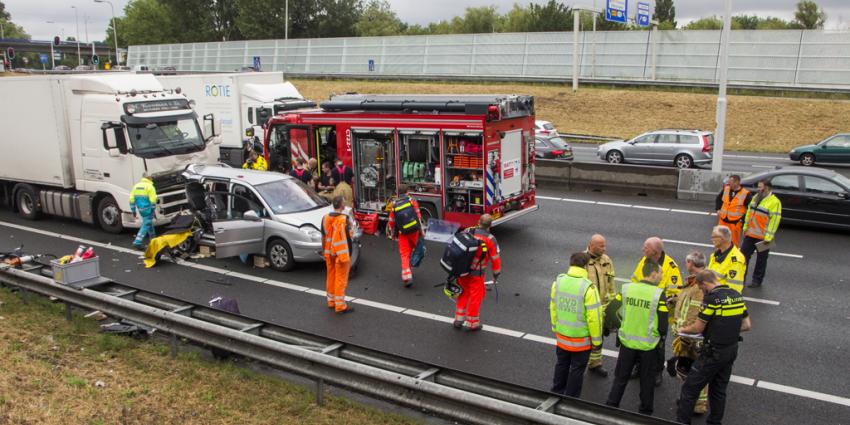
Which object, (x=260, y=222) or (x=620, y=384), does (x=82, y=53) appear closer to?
(x=260, y=222)

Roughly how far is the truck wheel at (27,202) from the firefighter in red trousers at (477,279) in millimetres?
12108

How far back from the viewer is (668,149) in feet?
82.2

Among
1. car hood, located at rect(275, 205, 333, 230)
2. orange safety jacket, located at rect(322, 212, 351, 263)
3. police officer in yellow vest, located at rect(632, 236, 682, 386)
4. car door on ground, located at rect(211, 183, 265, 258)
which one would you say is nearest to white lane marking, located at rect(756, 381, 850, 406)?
police officer in yellow vest, located at rect(632, 236, 682, 386)

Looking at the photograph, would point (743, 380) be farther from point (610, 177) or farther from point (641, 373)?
point (610, 177)

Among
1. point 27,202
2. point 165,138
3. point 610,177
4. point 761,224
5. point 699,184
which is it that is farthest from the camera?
point 610,177

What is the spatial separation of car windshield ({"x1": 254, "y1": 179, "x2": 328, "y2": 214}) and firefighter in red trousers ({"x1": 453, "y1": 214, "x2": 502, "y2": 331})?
445cm

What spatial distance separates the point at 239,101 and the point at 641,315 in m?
21.2

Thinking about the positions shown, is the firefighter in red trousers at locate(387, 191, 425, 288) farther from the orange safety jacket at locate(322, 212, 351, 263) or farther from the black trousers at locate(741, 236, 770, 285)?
the black trousers at locate(741, 236, 770, 285)

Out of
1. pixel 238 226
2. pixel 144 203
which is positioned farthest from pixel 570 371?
pixel 144 203

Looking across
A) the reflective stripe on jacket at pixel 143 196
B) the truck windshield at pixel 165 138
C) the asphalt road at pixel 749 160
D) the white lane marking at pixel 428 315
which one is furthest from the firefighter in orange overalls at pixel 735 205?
the asphalt road at pixel 749 160

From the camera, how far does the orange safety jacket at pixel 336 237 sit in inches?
394

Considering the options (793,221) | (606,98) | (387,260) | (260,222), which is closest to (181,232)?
(260,222)

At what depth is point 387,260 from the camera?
1335 cm

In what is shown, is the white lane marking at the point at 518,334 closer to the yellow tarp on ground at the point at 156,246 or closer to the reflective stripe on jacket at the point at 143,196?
the yellow tarp on ground at the point at 156,246
